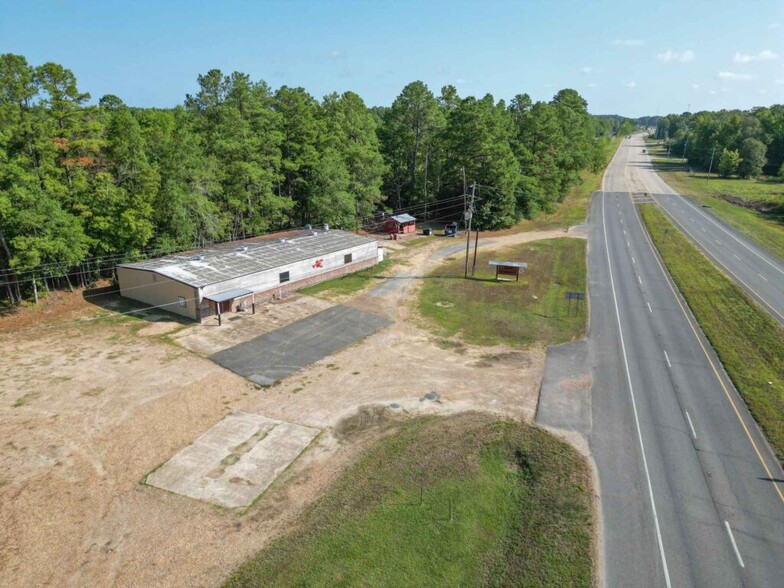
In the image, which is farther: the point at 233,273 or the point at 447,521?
the point at 233,273

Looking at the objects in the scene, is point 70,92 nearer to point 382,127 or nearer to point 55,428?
point 55,428

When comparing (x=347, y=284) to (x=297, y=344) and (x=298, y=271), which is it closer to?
(x=298, y=271)

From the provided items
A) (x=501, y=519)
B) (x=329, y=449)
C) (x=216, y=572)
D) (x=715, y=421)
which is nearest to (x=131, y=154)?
(x=329, y=449)

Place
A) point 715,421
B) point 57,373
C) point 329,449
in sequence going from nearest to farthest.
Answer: point 329,449 < point 715,421 < point 57,373

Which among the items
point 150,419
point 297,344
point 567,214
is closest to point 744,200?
point 567,214

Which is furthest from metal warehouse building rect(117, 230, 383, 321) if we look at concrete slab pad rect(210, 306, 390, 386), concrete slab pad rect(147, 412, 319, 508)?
concrete slab pad rect(147, 412, 319, 508)

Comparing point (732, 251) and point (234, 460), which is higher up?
point (732, 251)
